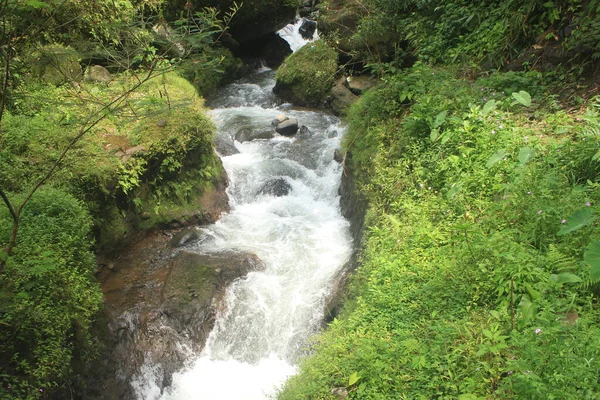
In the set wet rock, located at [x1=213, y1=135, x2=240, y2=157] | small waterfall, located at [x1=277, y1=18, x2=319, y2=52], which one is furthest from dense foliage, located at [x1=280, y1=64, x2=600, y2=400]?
small waterfall, located at [x1=277, y1=18, x2=319, y2=52]

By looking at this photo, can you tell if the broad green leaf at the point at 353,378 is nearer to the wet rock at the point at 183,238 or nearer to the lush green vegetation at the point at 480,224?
the lush green vegetation at the point at 480,224

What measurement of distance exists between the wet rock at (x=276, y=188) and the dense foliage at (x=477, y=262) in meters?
3.39

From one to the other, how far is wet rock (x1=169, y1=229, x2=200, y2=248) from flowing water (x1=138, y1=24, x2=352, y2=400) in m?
0.23

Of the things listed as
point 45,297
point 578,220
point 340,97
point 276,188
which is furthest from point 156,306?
point 340,97

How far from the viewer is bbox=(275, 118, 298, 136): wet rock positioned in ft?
37.6

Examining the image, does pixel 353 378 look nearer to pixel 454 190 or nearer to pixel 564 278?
pixel 564 278

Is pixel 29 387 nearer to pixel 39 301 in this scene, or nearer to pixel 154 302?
pixel 39 301

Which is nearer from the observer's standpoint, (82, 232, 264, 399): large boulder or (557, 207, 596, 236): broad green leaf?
(557, 207, 596, 236): broad green leaf

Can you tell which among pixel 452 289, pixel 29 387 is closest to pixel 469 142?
pixel 452 289

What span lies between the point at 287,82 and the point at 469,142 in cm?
954

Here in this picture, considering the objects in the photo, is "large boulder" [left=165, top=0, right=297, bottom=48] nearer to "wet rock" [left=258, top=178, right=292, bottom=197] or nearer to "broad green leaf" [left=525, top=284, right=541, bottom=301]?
"wet rock" [left=258, top=178, right=292, bottom=197]

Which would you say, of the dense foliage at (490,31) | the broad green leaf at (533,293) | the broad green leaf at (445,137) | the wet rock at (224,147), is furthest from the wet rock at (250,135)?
the broad green leaf at (533,293)

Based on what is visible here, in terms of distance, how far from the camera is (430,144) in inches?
227

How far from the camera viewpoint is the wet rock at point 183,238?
24.9 feet
